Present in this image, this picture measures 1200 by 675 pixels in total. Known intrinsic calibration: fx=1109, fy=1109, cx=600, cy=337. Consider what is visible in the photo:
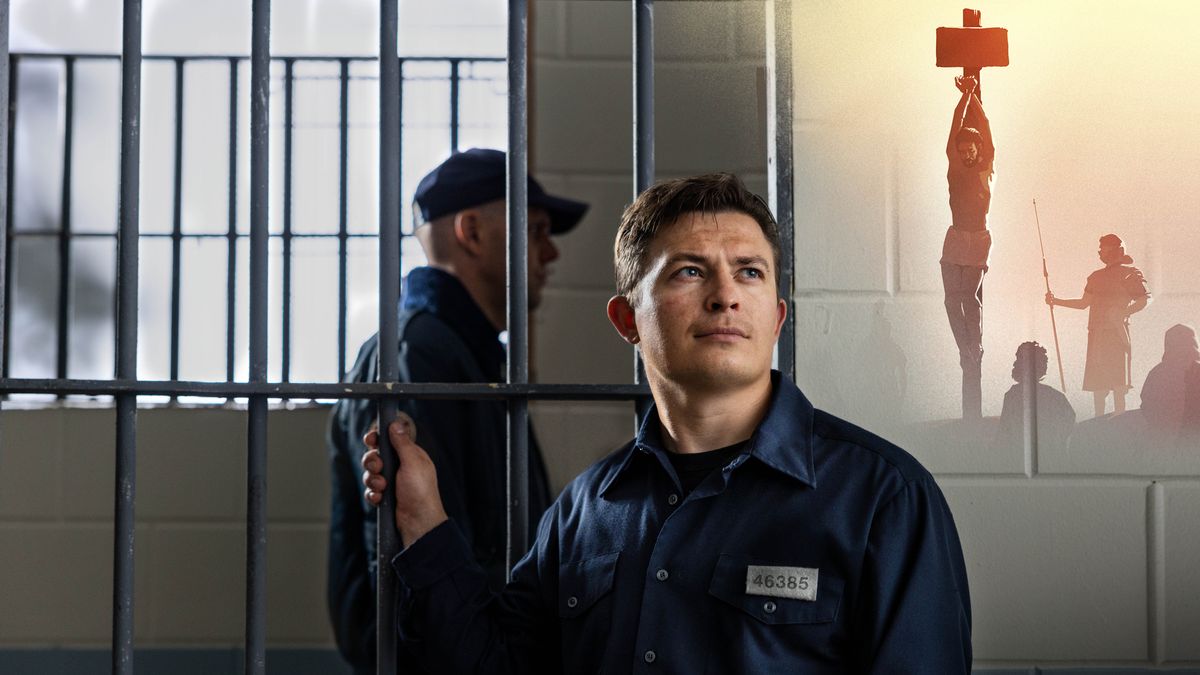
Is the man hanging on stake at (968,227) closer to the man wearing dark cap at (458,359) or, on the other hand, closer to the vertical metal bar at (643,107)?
the vertical metal bar at (643,107)

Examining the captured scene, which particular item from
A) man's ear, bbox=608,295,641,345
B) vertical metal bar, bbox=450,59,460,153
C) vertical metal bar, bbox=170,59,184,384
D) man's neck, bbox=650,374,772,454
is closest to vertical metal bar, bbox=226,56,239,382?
vertical metal bar, bbox=170,59,184,384

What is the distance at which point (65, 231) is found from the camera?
331 cm

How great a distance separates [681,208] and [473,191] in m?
1.12

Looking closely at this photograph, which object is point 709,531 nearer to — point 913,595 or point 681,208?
point 913,595

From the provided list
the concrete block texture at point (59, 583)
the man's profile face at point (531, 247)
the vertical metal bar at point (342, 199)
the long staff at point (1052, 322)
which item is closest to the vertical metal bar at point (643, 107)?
the long staff at point (1052, 322)

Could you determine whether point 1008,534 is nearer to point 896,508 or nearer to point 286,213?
point 896,508

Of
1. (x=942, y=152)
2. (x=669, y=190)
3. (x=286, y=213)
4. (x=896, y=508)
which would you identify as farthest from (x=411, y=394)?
(x=286, y=213)

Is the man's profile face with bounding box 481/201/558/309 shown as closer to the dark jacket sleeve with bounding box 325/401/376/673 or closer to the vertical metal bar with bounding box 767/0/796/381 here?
the dark jacket sleeve with bounding box 325/401/376/673

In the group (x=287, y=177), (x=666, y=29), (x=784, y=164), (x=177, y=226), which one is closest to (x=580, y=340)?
(x=666, y=29)

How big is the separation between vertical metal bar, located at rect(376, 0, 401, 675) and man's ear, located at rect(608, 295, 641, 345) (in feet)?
0.91

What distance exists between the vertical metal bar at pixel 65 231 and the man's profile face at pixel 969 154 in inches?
107

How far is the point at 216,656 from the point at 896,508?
8.76 ft

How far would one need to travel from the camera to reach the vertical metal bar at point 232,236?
3180 mm

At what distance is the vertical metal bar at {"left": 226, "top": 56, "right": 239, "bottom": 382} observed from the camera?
10.4 ft
